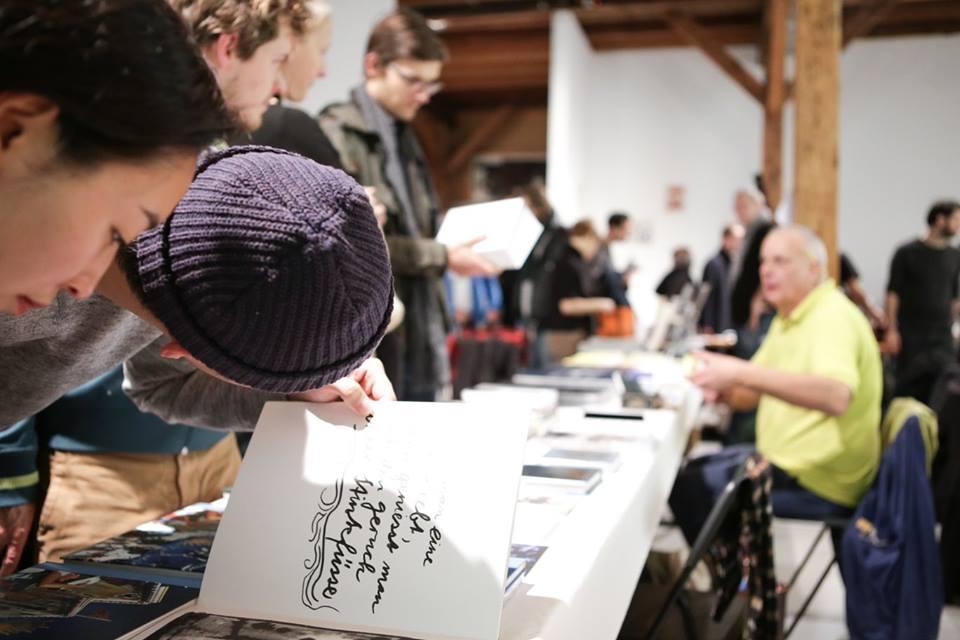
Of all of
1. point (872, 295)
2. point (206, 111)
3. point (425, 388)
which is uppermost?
point (206, 111)

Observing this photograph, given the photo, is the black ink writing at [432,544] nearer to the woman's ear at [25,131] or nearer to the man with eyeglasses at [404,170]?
the woman's ear at [25,131]

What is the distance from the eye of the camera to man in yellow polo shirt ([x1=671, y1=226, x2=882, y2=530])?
7.82ft

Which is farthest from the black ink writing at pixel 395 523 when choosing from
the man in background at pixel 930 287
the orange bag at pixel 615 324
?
the man in background at pixel 930 287

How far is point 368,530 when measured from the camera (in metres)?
0.80

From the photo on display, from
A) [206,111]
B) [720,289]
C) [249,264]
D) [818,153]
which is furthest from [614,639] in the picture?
[720,289]

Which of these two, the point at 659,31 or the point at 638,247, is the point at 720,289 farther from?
the point at 659,31

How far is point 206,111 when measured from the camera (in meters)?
0.57

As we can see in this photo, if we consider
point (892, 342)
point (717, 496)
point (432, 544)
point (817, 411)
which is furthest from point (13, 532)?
point (892, 342)

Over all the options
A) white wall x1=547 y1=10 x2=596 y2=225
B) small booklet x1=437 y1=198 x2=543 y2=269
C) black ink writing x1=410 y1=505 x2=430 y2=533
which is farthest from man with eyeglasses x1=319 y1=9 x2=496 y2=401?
white wall x1=547 y1=10 x2=596 y2=225

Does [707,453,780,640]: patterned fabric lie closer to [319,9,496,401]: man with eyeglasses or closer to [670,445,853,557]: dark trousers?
[670,445,853,557]: dark trousers

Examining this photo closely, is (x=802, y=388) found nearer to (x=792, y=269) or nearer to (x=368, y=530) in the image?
(x=792, y=269)

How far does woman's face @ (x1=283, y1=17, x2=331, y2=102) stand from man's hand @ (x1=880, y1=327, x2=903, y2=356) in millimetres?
5743

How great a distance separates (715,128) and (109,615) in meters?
10.1

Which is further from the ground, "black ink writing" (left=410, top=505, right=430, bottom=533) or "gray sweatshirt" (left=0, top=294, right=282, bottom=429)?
"gray sweatshirt" (left=0, top=294, right=282, bottom=429)
